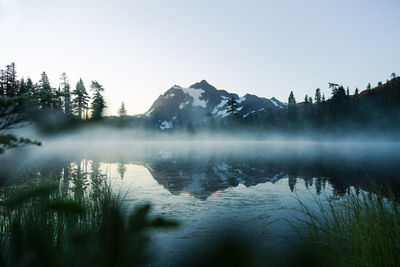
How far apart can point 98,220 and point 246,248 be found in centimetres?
726

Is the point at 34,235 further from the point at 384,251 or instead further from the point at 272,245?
the point at 272,245

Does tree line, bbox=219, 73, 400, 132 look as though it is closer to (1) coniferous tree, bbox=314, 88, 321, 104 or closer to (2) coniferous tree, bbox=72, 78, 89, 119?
(1) coniferous tree, bbox=314, 88, 321, 104

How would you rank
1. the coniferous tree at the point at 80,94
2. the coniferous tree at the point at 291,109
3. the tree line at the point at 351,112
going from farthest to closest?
the coniferous tree at the point at 291,109 < the tree line at the point at 351,112 < the coniferous tree at the point at 80,94

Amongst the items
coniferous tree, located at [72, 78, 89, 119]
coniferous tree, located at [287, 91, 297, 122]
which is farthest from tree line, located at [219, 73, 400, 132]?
coniferous tree, located at [72, 78, 89, 119]

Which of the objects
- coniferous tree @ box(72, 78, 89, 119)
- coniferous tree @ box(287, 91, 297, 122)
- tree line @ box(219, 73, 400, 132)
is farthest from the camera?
coniferous tree @ box(287, 91, 297, 122)

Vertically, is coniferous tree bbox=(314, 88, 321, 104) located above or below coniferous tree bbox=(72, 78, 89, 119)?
above

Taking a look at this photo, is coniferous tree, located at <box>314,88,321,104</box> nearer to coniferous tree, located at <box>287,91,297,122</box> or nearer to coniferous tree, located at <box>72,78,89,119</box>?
coniferous tree, located at <box>287,91,297,122</box>

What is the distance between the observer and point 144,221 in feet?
3.60

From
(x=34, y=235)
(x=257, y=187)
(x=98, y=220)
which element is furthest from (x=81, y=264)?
(x=257, y=187)

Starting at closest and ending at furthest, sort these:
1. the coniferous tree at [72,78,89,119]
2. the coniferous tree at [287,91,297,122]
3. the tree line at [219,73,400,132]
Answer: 1. the coniferous tree at [72,78,89,119]
2. the tree line at [219,73,400,132]
3. the coniferous tree at [287,91,297,122]

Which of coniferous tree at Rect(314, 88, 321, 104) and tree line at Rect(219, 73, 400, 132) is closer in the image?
tree line at Rect(219, 73, 400, 132)

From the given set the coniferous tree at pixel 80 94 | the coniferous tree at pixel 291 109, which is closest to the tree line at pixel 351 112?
the coniferous tree at pixel 291 109

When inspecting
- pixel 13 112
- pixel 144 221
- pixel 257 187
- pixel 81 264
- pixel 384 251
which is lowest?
pixel 257 187

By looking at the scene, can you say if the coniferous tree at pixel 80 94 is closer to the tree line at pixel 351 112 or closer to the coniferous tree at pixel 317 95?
the tree line at pixel 351 112
